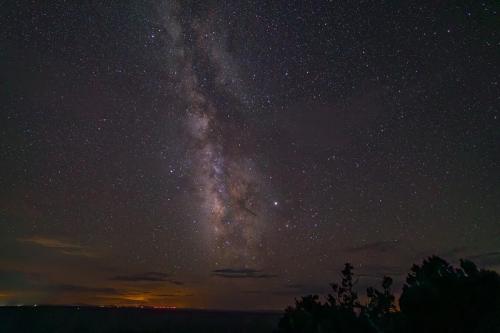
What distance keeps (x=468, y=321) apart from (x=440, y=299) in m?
0.99

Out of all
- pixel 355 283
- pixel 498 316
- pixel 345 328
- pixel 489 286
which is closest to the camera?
pixel 498 316

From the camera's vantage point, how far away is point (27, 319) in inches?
5379

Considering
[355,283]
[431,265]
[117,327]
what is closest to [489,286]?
[431,265]

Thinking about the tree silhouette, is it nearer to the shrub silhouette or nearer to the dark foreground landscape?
the shrub silhouette

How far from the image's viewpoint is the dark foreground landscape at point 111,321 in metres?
132

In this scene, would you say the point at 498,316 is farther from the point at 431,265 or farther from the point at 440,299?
the point at 431,265

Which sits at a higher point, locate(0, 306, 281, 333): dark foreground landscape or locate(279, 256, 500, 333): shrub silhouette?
locate(0, 306, 281, 333): dark foreground landscape

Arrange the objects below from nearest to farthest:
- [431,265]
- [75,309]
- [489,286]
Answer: [489,286], [431,265], [75,309]

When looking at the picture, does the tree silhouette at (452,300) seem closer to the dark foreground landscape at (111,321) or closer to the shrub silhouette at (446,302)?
the shrub silhouette at (446,302)

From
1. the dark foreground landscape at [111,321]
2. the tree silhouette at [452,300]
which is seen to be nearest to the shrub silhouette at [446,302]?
the tree silhouette at [452,300]

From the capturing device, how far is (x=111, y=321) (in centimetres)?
14150

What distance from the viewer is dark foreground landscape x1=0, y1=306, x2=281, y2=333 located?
132125 mm

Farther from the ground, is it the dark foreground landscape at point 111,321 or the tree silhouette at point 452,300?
the dark foreground landscape at point 111,321

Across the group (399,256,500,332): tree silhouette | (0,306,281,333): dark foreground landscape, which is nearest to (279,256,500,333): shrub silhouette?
(399,256,500,332): tree silhouette
